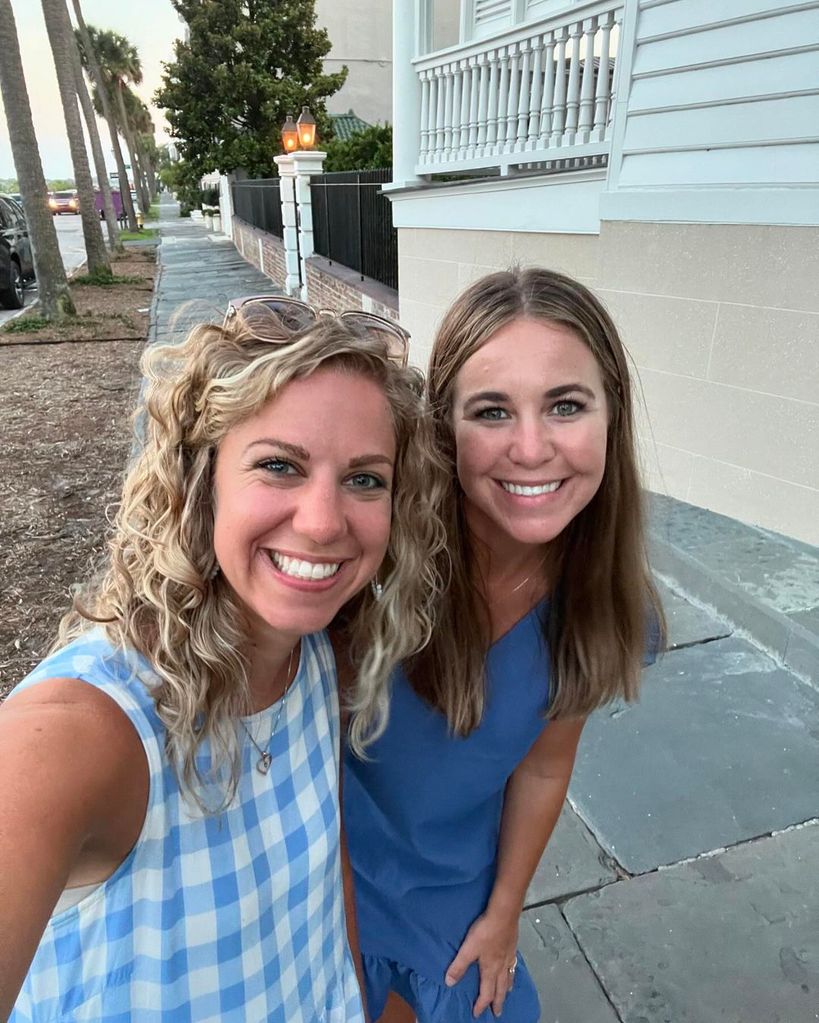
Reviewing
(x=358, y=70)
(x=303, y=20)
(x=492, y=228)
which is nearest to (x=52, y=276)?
(x=492, y=228)

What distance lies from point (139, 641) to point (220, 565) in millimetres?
149

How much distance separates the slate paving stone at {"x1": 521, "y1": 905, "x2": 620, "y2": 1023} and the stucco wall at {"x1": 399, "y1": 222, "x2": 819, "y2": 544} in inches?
84.3

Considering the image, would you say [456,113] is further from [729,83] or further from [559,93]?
[729,83]

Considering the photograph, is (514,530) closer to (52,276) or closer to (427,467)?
(427,467)

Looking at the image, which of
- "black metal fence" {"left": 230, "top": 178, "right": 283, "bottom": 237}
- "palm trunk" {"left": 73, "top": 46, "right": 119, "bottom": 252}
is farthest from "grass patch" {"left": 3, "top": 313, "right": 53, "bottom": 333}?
"palm trunk" {"left": 73, "top": 46, "right": 119, "bottom": 252}

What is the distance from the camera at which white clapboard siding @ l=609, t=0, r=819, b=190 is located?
3.36 metres

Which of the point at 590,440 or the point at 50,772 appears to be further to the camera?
the point at 590,440

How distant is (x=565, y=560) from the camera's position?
1.42 m

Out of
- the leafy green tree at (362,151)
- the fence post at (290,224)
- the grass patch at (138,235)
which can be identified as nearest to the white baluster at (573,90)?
the fence post at (290,224)

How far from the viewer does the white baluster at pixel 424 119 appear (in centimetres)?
644

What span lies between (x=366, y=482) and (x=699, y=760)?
2.03 m

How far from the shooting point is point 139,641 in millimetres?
983

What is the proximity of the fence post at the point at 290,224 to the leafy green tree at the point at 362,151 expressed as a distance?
1.74 m

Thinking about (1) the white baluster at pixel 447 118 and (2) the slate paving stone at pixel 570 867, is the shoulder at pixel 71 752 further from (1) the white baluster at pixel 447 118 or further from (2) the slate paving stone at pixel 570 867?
(1) the white baluster at pixel 447 118
